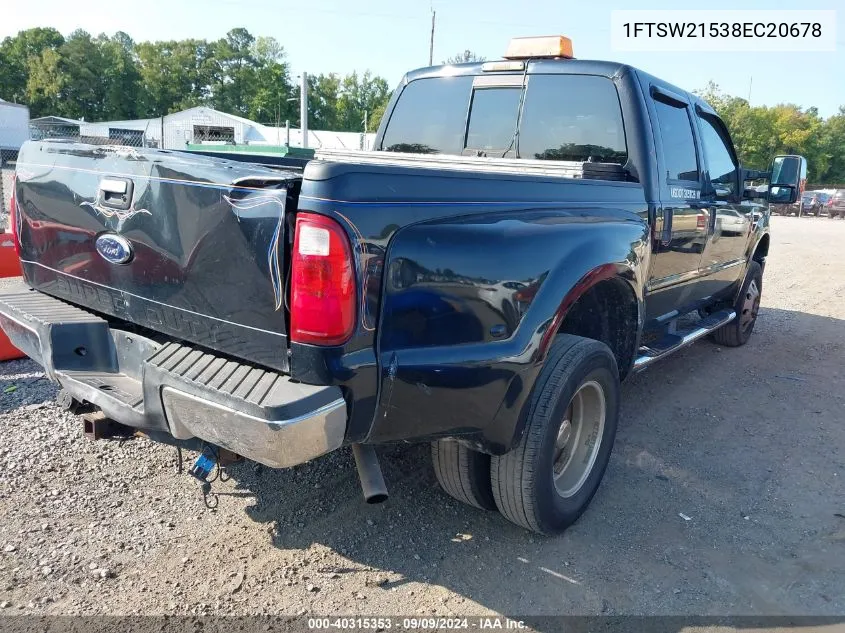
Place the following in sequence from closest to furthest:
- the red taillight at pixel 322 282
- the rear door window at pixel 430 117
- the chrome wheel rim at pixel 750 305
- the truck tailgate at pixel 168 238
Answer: the red taillight at pixel 322 282 < the truck tailgate at pixel 168 238 < the rear door window at pixel 430 117 < the chrome wheel rim at pixel 750 305

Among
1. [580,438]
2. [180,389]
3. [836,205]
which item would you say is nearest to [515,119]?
[580,438]

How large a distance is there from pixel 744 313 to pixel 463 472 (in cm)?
463

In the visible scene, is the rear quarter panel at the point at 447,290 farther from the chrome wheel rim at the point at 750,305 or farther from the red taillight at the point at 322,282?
the chrome wheel rim at the point at 750,305

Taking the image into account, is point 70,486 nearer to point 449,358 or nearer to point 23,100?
point 449,358

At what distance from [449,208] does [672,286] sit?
8.01 feet

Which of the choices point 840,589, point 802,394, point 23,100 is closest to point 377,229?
point 840,589

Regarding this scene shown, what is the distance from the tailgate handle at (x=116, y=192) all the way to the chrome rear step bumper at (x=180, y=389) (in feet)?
1.62

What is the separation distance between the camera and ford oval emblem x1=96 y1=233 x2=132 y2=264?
2541mm

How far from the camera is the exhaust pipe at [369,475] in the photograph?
93.9 inches

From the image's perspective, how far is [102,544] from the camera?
280 centimetres

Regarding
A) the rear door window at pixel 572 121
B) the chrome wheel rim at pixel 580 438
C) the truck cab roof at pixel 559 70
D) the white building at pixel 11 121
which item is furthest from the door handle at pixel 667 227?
the white building at pixel 11 121

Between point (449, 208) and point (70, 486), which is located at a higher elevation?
point (449, 208)

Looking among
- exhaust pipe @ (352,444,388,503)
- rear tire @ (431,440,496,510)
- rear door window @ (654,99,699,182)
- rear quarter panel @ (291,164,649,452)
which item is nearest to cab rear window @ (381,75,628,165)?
rear door window @ (654,99,699,182)

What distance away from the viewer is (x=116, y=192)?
8.34ft
